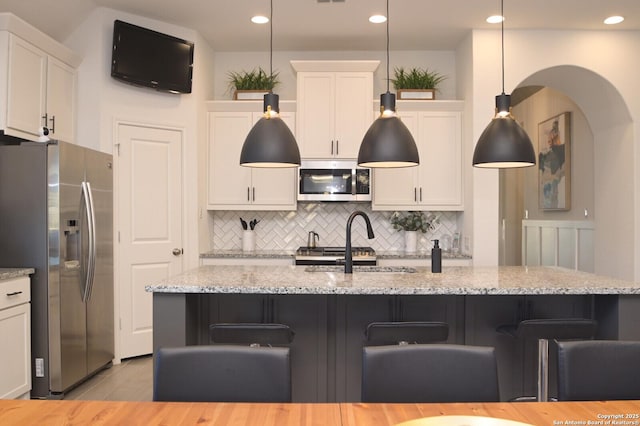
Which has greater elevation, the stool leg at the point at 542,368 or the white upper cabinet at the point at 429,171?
the white upper cabinet at the point at 429,171

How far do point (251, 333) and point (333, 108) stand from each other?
2.96 meters

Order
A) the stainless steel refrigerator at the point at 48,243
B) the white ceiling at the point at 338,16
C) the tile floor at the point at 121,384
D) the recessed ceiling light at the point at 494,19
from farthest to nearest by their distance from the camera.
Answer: the recessed ceiling light at the point at 494,19 → the white ceiling at the point at 338,16 → the tile floor at the point at 121,384 → the stainless steel refrigerator at the point at 48,243

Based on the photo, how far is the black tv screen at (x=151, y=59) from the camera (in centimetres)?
430

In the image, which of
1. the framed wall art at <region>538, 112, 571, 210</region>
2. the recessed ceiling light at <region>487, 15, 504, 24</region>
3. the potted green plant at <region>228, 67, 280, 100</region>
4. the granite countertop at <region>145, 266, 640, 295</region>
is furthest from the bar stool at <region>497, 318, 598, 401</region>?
the framed wall art at <region>538, 112, 571, 210</region>

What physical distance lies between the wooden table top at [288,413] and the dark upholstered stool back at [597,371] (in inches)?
7.2

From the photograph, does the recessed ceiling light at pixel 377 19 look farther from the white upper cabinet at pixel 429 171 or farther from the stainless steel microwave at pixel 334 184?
the stainless steel microwave at pixel 334 184

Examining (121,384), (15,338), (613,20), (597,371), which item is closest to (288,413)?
(597,371)

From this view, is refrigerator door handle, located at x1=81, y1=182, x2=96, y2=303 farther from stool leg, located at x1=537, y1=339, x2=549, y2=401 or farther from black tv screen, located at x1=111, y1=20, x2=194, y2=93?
stool leg, located at x1=537, y1=339, x2=549, y2=401

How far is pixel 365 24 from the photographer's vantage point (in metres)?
4.68

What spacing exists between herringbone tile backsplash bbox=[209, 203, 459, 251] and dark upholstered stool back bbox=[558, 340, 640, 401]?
12.2 ft

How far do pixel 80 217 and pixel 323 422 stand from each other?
3034mm

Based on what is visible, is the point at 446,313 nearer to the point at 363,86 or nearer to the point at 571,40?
the point at 363,86

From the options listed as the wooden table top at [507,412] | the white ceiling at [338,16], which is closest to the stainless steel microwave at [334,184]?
the white ceiling at [338,16]

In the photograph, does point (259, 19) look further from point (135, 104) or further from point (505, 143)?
point (505, 143)
